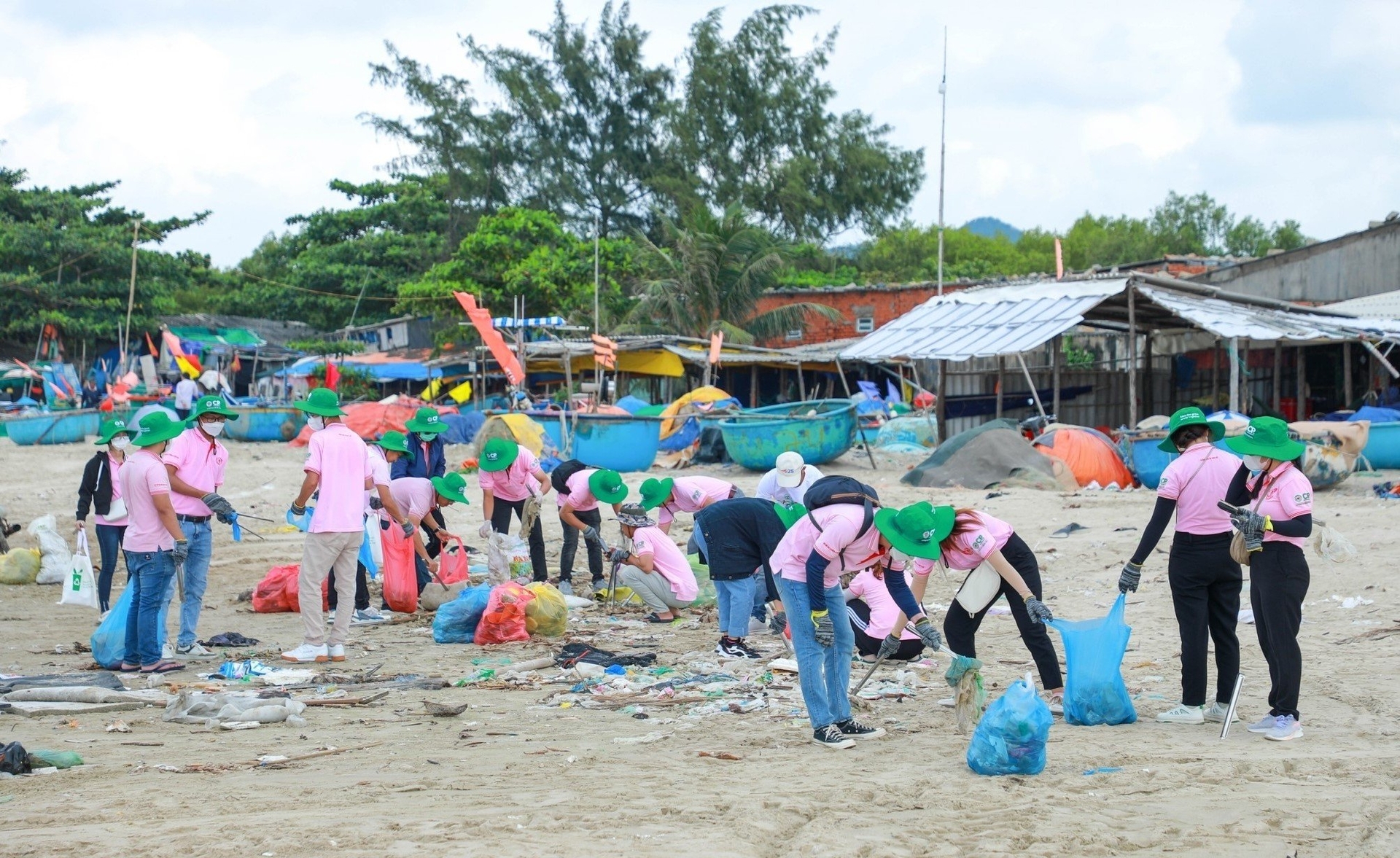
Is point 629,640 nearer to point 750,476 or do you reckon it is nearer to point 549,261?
point 750,476

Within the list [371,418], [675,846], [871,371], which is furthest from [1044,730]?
[871,371]

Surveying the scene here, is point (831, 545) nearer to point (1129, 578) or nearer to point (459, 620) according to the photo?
point (1129, 578)

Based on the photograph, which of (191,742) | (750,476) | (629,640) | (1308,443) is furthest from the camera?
(750,476)

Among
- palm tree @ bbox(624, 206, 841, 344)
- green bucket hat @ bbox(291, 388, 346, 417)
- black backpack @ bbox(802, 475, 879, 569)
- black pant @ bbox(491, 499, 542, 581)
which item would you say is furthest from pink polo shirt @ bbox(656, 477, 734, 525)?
palm tree @ bbox(624, 206, 841, 344)

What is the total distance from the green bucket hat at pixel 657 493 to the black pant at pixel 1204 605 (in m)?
3.76

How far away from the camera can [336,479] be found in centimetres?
783

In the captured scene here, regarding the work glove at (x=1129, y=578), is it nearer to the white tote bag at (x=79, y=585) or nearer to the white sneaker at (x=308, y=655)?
the white sneaker at (x=308, y=655)

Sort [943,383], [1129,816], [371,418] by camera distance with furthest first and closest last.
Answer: [371,418], [943,383], [1129,816]

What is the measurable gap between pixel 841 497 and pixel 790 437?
1448 centimetres

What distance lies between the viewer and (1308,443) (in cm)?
1537

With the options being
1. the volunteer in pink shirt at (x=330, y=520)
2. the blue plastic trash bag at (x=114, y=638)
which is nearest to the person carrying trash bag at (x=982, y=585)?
the volunteer in pink shirt at (x=330, y=520)

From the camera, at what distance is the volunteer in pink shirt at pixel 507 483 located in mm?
9961

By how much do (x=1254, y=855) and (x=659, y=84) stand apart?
44509mm

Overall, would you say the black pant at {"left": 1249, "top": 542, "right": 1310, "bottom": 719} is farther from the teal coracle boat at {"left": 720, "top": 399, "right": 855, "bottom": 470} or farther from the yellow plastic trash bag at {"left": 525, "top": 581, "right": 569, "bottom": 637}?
the teal coracle boat at {"left": 720, "top": 399, "right": 855, "bottom": 470}
